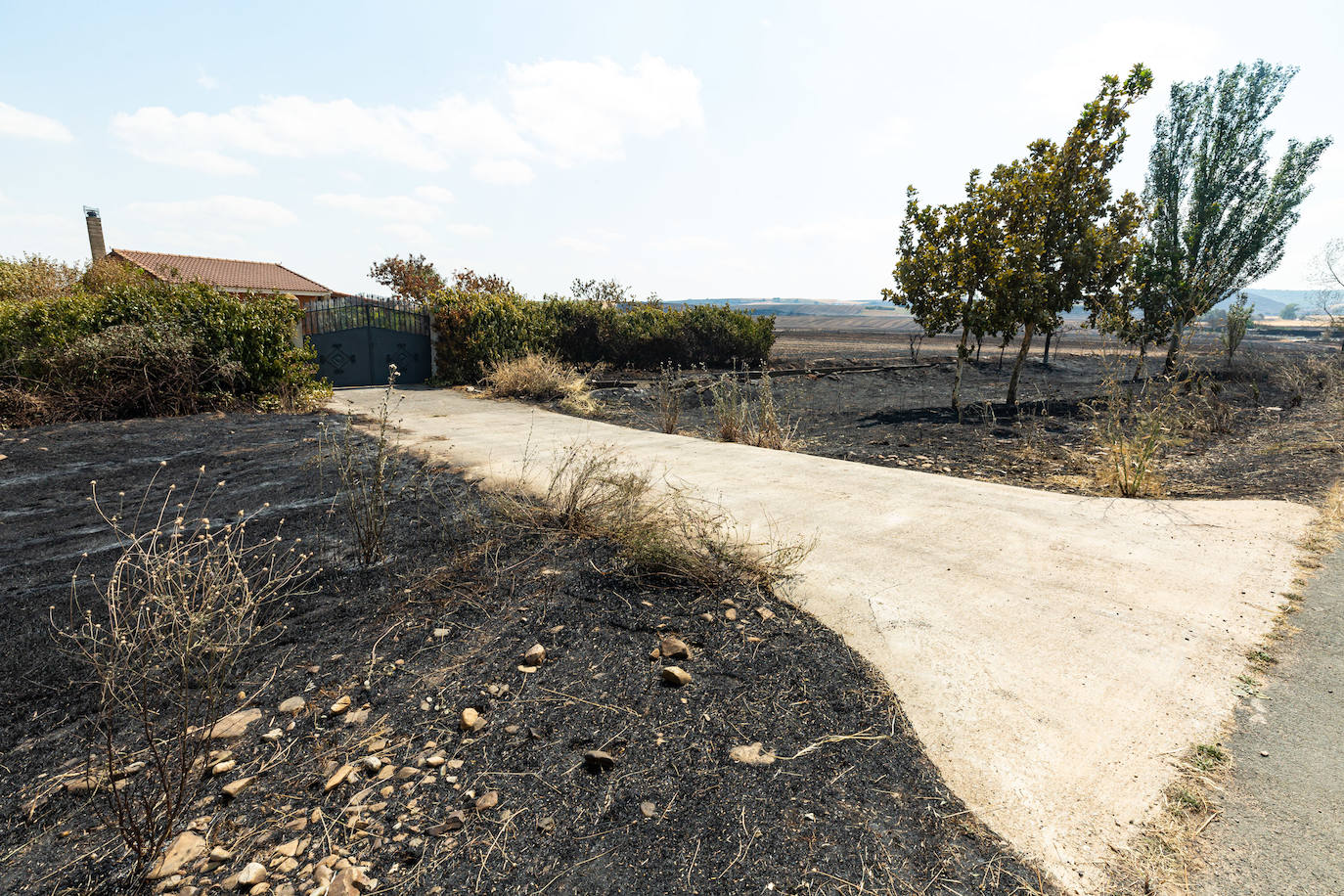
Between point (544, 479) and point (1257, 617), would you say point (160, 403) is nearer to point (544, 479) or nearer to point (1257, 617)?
point (544, 479)

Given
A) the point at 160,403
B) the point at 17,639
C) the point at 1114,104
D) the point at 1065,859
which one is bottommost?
the point at 1065,859

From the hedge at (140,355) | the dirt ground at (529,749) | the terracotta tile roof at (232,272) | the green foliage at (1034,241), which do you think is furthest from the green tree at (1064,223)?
the terracotta tile roof at (232,272)

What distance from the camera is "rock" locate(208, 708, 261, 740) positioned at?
252 centimetres

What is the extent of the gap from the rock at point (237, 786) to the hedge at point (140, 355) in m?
9.05

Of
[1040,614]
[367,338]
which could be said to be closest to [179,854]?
[1040,614]

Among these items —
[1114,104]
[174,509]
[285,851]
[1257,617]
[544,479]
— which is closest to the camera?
[285,851]

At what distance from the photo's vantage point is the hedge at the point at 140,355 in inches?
335

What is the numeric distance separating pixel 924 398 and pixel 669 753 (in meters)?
14.6

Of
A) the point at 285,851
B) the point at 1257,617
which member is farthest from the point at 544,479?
the point at 1257,617

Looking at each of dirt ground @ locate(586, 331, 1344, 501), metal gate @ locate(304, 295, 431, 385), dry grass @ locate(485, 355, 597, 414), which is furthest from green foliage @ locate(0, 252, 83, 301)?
dirt ground @ locate(586, 331, 1344, 501)

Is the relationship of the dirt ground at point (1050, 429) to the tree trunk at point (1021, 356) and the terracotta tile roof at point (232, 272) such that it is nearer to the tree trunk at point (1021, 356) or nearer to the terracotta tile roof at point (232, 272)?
the tree trunk at point (1021, 356)

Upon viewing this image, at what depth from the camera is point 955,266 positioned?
1251cm

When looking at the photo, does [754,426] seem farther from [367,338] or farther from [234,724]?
[367,338]

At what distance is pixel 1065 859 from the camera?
6.73ft
